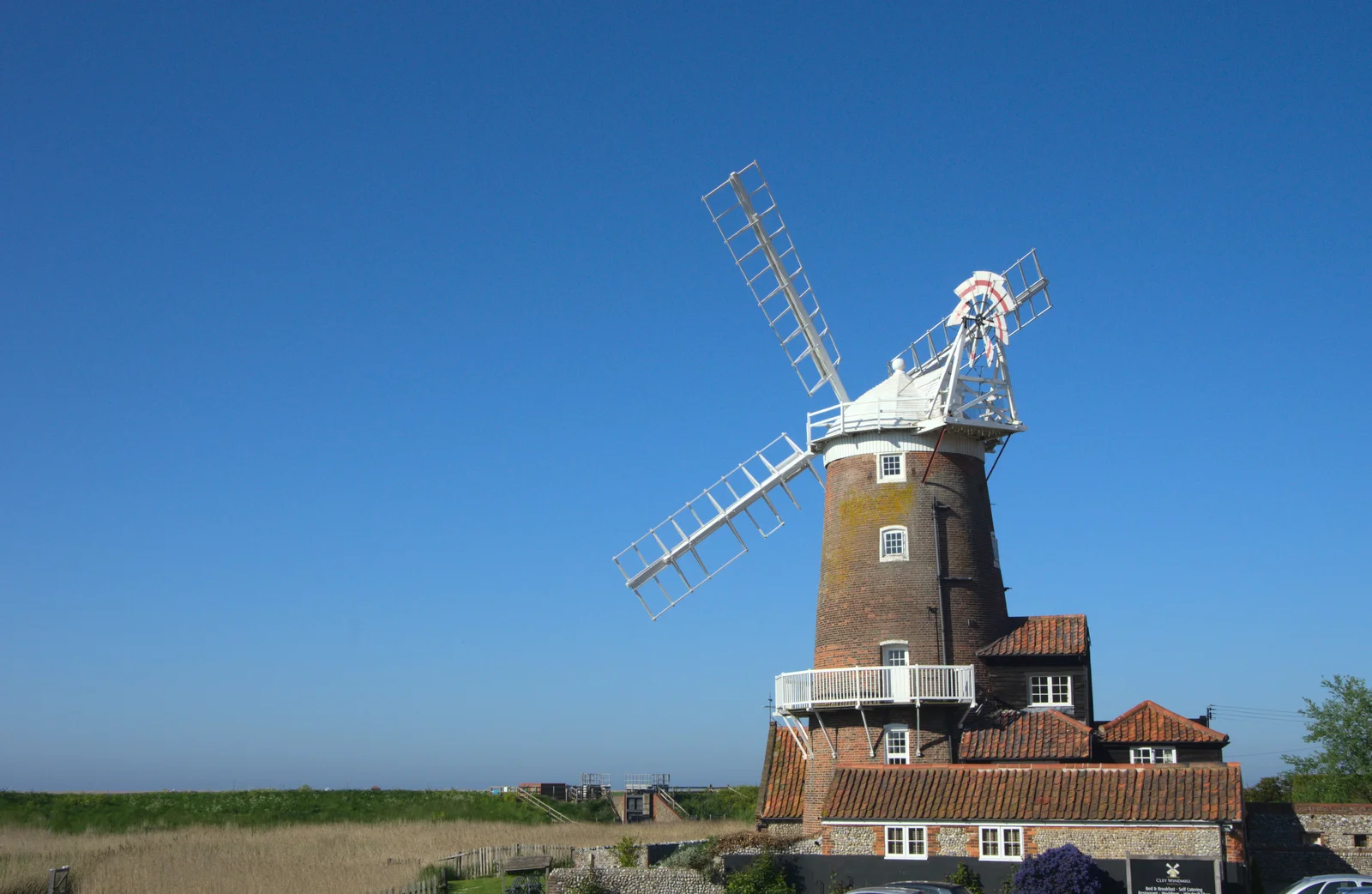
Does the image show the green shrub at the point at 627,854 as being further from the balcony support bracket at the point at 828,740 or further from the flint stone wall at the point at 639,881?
the balcony support bracket at the point at 828,740

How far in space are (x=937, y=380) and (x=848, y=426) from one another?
2534 mm

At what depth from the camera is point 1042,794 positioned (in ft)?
89.9

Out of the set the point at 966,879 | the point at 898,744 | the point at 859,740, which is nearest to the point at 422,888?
the point at 859,740

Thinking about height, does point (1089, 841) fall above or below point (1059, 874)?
above

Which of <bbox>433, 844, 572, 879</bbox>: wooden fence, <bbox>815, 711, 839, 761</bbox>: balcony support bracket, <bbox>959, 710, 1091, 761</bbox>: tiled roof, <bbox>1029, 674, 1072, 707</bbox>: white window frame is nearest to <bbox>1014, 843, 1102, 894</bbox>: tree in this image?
<bbox>959, 710, 1091, 761</bbox>: tiled roof

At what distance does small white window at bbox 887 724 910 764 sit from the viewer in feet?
100

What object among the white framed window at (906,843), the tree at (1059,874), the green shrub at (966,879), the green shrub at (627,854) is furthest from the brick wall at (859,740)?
the tree at (1059,874)

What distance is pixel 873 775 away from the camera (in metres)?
29.5

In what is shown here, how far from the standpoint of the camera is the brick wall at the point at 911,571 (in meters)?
30.9

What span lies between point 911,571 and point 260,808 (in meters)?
40.1

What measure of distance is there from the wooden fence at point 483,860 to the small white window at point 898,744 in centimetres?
882

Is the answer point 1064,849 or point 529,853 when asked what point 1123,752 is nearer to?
point 1064,849

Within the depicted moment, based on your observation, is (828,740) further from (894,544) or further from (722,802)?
(722,802)

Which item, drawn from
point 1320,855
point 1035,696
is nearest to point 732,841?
point 1035,696
